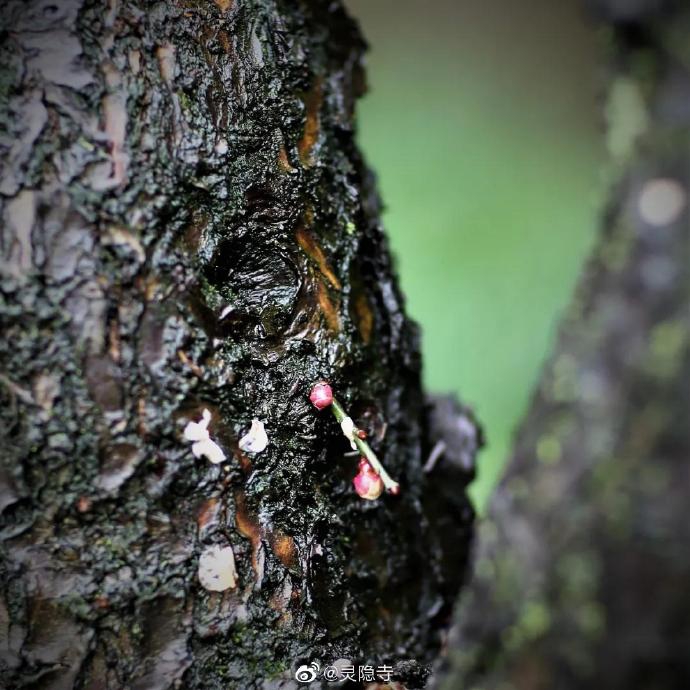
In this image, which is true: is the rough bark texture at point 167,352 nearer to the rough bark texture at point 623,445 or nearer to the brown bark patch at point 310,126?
the brown bark patch at point 310,126

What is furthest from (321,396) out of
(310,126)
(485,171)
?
(485,171)

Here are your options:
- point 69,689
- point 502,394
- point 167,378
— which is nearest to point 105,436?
point 167,378

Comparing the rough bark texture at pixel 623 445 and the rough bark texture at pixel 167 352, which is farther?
the rough bark texture at pixel 167 352

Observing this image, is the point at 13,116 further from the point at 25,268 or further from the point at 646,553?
the point at 646,553

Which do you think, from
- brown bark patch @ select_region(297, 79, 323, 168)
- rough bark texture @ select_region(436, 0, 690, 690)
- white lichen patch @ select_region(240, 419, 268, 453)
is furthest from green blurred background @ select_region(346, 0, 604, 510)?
rough bark texture @ select_region(436, 0, 690, 690)

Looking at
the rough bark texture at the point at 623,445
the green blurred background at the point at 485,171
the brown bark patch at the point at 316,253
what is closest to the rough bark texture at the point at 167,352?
the brown bark patch at the point at 316,253

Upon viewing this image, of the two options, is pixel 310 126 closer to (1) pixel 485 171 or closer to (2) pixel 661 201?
(2) pixel 661 201
